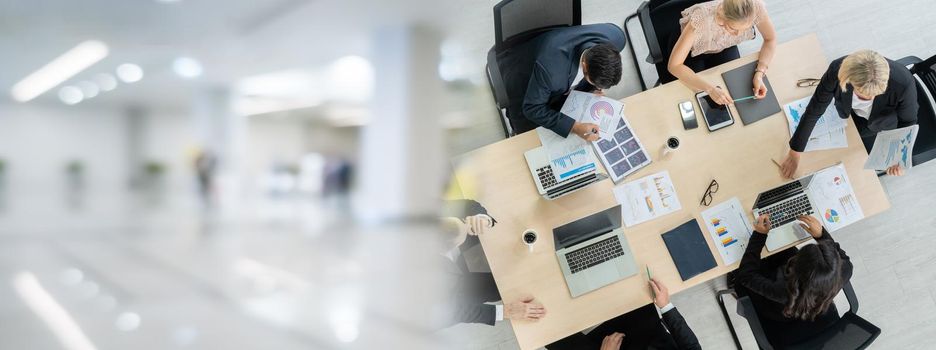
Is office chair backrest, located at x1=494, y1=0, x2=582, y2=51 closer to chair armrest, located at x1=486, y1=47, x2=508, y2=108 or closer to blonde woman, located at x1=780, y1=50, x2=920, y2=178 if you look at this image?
chair armrest, located at x1=486, y1=47, x2=508, y2=108

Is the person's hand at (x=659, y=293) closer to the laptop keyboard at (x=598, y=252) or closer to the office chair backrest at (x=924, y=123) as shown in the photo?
the laptop keyboard at (x=598, y=252)

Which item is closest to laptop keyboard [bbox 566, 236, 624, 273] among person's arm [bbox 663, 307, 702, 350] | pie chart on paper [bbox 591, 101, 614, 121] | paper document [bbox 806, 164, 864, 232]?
person's arm [bbox 663, 307, 702, 350]

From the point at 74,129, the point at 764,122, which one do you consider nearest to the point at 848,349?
the point at 764,122

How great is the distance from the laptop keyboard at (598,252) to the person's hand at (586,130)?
329mm

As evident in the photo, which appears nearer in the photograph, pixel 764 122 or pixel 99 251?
pixel 764 122

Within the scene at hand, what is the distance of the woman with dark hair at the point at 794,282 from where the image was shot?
4.78 ft

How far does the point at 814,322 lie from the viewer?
1.71 m

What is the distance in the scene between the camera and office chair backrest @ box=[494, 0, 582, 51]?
149 centimetres

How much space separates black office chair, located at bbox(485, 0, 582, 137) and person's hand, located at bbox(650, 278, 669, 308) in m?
0.86

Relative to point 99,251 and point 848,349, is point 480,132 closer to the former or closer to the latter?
point 848,349

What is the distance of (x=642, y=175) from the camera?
1584mm

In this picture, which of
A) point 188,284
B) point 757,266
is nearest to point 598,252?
point 757,266

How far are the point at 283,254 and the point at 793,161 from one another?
489 cm

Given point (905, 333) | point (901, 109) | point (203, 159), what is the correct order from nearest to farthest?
1. point (203, 159)
2. point (901, 109)
3. point (905, 333)
